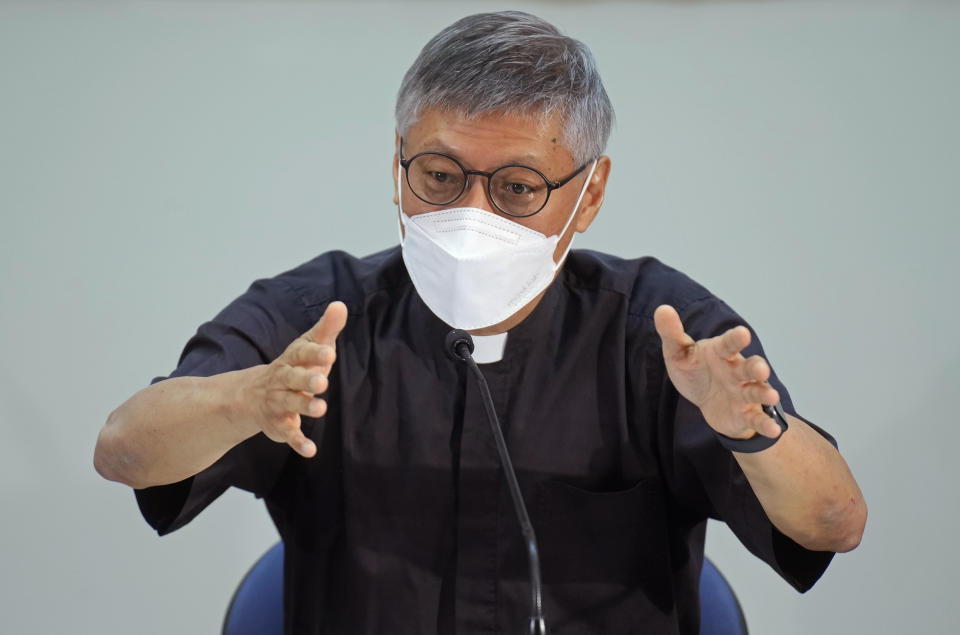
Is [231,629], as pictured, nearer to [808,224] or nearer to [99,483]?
[99,483]

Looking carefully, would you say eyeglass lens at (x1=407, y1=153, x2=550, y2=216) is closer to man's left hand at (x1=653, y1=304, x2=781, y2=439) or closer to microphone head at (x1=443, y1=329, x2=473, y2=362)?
microphone head at (x1=443, y1=329, x2=473, y2=362)

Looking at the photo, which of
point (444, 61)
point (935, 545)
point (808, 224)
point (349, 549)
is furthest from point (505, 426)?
point (808, 224)

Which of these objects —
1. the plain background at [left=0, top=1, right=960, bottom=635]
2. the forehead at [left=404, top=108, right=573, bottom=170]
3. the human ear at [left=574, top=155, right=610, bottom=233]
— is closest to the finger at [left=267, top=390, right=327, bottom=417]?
the forehead at [left=404, top=108, right=573, bottom=170]

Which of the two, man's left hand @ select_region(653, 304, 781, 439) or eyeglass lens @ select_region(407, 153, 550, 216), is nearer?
man's left hand @ select_region(653, 304, 781, 439)

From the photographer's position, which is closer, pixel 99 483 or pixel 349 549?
pixel 349 549

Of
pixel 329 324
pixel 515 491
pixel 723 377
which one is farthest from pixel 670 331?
pixel 329 324

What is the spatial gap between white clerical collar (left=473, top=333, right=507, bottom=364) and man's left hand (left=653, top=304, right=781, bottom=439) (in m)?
0.37

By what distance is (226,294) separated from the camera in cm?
274

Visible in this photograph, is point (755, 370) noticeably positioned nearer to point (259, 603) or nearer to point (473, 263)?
point (473, 263)

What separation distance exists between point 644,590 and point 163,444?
2.24 ft

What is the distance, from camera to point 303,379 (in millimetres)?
1035

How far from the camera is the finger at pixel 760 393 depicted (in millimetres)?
1028

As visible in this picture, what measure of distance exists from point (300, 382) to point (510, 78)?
0.53 m

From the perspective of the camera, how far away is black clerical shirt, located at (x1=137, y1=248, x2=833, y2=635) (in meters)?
1.38
